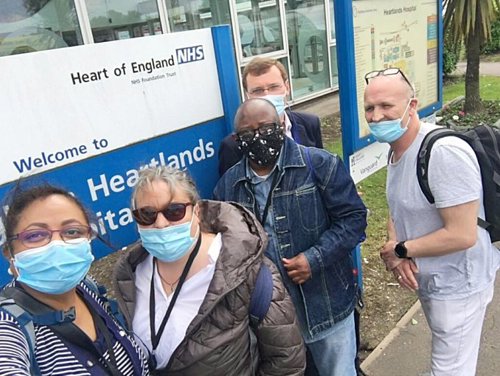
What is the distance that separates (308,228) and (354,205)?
9.5 inches

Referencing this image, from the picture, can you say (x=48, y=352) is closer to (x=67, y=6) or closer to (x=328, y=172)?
(x=328, y=172)

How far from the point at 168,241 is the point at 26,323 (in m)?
0.52

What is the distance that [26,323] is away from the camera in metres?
1.30

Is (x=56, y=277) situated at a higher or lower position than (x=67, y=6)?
lower

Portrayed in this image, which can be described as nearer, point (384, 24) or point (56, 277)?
point (56, 277)

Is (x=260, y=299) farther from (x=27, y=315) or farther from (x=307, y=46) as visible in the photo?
(x=307, y=46)

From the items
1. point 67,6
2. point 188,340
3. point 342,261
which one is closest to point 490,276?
point 342,261

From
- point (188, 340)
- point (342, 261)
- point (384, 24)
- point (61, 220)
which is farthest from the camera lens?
point (384, 24)

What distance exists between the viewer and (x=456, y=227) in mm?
2000

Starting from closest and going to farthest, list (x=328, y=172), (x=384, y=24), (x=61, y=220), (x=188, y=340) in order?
1. (x=61, y=220)
2. (x=188, y=340)
3. (x=328, y=172)
4. (x=384, y=24)

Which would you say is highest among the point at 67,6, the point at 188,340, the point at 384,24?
the point at 67,6

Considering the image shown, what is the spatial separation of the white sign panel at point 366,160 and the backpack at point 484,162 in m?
1.08

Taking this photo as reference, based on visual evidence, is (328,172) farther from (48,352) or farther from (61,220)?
(48,352)

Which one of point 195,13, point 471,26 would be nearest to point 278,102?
point 195,13
